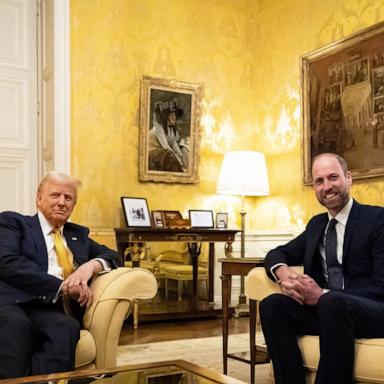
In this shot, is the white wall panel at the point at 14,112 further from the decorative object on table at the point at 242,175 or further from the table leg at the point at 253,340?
the table leg at the point at 253,340

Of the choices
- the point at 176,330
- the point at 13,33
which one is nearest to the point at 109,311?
the point at 176,330

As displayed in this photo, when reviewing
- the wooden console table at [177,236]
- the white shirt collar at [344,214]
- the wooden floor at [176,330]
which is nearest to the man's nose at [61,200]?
the white shirt collar at [344,214]

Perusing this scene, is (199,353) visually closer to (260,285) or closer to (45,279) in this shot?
(260,285)

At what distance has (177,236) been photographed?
5.36 m

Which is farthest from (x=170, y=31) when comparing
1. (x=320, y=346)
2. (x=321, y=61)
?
(x=320, y=346)

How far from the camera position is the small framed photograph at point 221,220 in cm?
598

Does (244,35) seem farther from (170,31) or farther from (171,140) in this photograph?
(171,140)

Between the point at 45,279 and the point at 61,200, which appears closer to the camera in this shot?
the point at 45,279

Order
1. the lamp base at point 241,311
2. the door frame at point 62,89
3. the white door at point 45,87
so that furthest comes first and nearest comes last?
the lamp base at point 241,311 < the white door at point 45,87 < the door frame at point 62,89

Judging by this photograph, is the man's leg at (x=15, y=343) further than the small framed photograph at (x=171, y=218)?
No

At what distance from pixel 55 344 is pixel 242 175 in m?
3.48

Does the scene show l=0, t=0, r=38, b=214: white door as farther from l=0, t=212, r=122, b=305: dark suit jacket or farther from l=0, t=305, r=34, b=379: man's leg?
l=0, t=305, r=34, b=379: man's leg

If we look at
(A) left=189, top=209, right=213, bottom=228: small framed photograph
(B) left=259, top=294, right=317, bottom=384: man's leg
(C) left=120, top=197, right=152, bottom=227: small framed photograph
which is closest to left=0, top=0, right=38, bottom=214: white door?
(C) left=120, top=197, right=152, bottom=227: small framed photograph

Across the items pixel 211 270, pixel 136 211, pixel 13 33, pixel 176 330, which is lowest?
pixel 176 330
